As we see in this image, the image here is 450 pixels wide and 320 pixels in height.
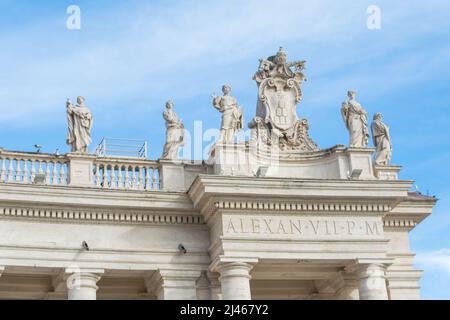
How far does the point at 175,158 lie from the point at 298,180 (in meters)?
3.56

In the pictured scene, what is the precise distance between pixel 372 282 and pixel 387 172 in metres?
3.85

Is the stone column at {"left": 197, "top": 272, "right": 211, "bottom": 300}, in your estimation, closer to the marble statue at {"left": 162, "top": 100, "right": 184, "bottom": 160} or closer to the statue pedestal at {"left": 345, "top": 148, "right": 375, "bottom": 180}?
the marble statue at {"left": 162, "top": 100, "right": 184, "bottom": 160}

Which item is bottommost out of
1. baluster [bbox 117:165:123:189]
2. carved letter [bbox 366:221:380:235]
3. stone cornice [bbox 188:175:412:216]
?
carved letter [bbox 366:221:380:235]

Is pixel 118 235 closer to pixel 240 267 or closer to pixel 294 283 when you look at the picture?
pixel 240 267

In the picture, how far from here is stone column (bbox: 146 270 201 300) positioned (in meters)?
26.2

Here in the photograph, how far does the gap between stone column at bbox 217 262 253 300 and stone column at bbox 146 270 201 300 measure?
3.74ft

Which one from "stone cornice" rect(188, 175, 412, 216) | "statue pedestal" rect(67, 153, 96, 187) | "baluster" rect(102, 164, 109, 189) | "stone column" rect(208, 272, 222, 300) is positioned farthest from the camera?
"stone column" rect(208, 272, 222, 300)

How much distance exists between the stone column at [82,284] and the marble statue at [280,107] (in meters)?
5.94

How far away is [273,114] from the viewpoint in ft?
92.9

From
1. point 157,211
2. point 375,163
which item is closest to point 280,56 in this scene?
point 375,163

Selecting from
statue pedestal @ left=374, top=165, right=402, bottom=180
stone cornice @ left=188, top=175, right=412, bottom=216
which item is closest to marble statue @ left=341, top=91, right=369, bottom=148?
statue pedestal @ left=374, top=165, right=402, bottom=180

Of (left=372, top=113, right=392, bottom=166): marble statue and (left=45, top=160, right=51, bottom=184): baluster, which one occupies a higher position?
(left=372, top=113, right=392, bottom=166): marble statue

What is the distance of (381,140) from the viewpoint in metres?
28.9
